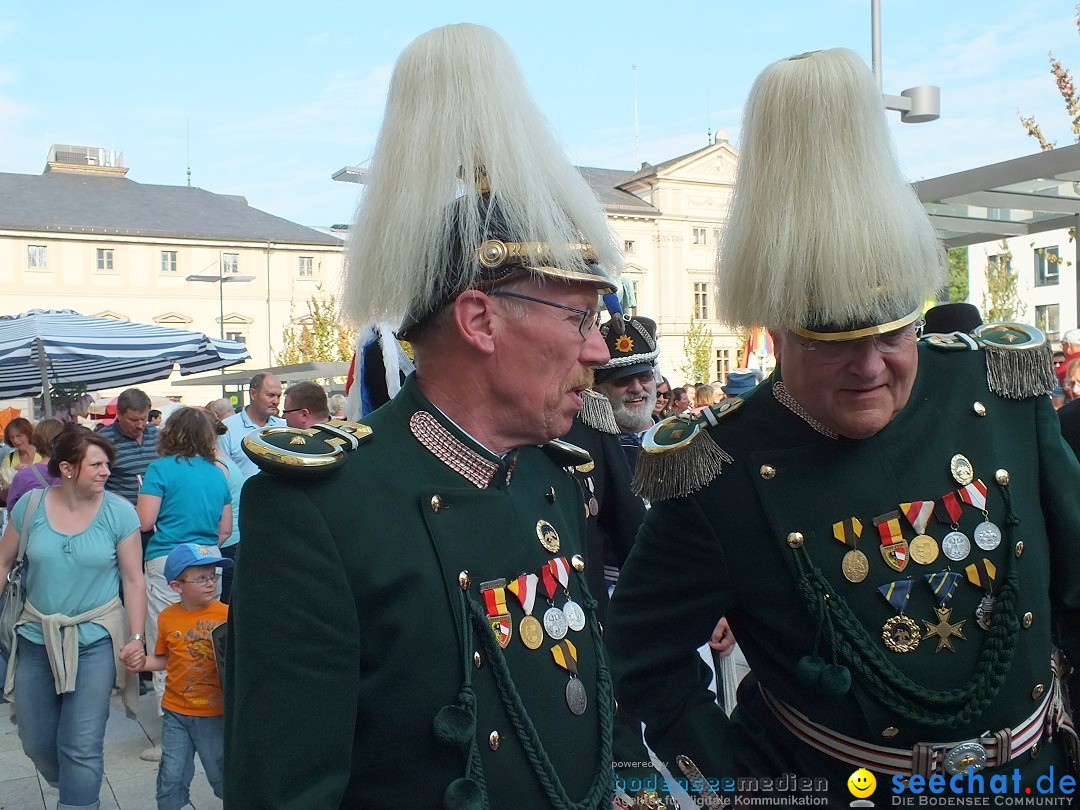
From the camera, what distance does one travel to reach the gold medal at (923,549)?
2512 mm

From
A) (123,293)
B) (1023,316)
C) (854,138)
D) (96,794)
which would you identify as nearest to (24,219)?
(123,293)

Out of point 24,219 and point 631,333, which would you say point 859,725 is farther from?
point 24,219

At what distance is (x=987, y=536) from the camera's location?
2.52 metres

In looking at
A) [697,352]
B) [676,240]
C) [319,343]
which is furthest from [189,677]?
[676,240]

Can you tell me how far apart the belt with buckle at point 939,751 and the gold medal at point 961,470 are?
1.76ft

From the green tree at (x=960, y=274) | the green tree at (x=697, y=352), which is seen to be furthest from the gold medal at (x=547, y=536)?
the green tree at (x=960, y=274)

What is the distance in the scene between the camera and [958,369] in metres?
2.71

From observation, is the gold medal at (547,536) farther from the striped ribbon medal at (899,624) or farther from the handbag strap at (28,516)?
the handbag strap at (28,516)

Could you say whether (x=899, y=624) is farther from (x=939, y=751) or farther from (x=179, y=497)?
(x=179, y=497)

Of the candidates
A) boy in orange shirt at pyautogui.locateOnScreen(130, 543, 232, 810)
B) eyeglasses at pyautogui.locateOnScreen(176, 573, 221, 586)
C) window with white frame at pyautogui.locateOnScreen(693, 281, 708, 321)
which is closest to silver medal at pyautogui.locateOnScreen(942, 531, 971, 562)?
→ boy in orange shirt at pyautogui.locateOnScreen(130, 543, 232, 810)

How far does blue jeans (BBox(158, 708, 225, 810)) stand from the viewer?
16.2ft

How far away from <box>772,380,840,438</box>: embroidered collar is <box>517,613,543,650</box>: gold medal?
39.5 inches

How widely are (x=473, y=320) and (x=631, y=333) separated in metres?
3.05

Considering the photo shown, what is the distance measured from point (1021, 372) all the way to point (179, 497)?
540cm
